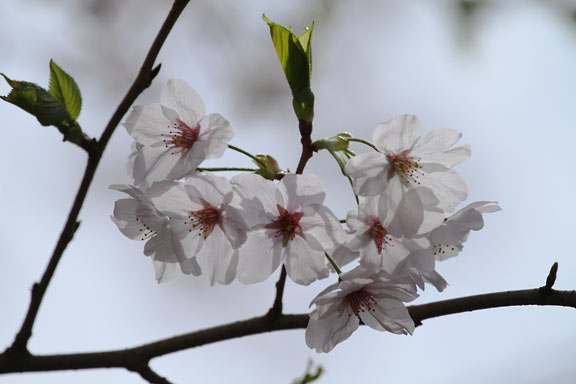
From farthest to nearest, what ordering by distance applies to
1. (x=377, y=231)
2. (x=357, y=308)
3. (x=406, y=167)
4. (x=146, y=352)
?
(x=146, y=352) → (x=357, y=308) → (x=406, y=167) → (x=377, y=231)

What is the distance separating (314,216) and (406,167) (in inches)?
10.0

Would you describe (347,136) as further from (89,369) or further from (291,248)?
(89,369)

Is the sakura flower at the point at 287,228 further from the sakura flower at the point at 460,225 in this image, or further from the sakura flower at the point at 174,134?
the sakura flower at the point at 460,225

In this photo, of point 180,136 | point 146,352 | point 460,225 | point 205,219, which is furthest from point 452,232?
point 146,352

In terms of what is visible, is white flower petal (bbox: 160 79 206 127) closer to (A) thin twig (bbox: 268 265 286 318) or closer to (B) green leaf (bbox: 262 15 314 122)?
(B) green leaf (bbox: 262 15 314 122)

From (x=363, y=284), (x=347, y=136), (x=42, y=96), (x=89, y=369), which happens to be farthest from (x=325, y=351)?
(x=42, y=96)

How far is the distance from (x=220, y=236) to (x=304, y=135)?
325 mm

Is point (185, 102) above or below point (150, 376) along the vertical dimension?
above

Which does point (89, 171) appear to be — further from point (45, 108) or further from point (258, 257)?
point (258, 257)

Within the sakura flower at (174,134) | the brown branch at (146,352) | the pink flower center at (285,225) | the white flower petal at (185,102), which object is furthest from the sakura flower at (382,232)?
the white flower petal at (185,102)

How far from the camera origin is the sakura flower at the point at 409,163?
4.78ft

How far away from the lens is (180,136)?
169 centimetres

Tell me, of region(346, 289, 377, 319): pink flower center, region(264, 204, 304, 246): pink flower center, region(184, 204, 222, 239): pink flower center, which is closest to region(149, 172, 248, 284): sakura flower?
region(184, 204, 222, 239): pink flower center

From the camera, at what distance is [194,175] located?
1527mm
